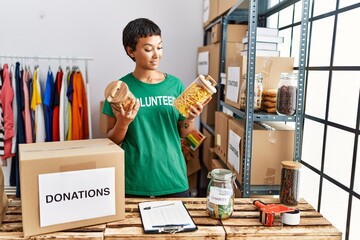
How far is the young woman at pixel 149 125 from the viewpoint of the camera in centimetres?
144

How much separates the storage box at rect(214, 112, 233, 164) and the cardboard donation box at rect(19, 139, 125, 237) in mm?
1257

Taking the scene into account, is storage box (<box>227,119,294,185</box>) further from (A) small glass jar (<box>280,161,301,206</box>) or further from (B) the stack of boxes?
(A) small glass jar (<box>280,161,301,206</box>)

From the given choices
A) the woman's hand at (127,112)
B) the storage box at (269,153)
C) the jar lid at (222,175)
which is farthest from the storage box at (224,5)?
the jar lid at (222,175)

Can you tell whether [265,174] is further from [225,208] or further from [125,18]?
[125,18]

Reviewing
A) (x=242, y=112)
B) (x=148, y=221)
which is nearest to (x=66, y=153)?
(x=148, y=221)

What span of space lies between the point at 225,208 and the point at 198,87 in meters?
0.45

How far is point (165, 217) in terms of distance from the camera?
116cm

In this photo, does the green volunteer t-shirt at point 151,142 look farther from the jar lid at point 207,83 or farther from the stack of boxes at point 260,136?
the stack of boxes at point 260,136

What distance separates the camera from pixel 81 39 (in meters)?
3.41

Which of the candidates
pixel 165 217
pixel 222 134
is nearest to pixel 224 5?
pixel 222 134

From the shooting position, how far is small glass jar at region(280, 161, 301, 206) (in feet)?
4.25

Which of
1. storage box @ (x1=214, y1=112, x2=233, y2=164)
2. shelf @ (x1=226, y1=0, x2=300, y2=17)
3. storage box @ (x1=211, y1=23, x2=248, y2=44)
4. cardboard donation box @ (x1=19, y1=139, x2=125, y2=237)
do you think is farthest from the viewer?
storage box @ (x1=211, y1=23, x2=248, y2=44)

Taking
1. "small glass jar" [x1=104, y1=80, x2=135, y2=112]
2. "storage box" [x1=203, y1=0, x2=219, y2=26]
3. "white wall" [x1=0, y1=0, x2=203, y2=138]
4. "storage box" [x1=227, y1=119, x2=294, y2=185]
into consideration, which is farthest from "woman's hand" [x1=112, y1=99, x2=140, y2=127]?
"white wall" [x1=0, y1=0, x2=203, y2=138]

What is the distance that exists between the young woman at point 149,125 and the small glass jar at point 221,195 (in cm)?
36
